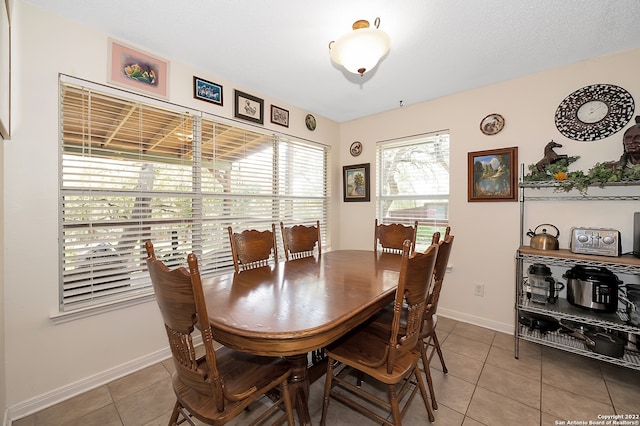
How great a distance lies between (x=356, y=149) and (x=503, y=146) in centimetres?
178

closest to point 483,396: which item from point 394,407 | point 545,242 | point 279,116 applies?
point 394,407

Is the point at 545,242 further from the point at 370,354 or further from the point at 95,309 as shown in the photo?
the point at 95,309

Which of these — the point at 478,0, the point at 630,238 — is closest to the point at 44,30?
the point at 478,0

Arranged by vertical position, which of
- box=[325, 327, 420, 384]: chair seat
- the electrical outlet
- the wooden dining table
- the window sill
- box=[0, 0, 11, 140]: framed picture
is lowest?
the electrical outlet

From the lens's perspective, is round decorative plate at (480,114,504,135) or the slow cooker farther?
round decorative plate at (480,114,504,135)

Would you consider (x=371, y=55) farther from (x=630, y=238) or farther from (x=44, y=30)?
(x=630, y=238)

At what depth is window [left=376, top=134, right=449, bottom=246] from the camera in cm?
309

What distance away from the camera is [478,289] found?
2818 mm

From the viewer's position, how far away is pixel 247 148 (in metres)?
2.86

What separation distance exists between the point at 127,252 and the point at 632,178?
12.2ft

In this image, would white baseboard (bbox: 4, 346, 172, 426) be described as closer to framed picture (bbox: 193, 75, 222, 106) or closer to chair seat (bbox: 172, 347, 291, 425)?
chair seat (bbox: 172, 347, 291, 425)

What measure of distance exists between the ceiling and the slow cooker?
1767mm

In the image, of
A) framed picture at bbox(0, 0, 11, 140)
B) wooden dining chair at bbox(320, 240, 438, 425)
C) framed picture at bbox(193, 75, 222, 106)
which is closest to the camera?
wooden dining chair at bbox(320, 240, 438, 425)

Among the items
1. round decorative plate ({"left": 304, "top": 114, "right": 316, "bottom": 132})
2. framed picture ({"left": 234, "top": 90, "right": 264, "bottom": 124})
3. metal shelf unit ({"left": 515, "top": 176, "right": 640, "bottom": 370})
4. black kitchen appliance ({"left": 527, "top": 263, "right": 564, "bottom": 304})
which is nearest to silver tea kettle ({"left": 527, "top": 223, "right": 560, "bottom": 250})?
metal shelf unit ({"left": 515, "top": 176, "right": 640, "bottom": 370})
